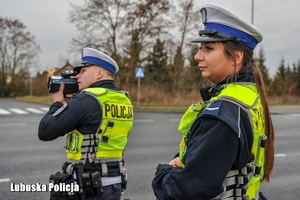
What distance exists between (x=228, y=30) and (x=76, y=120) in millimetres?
1356

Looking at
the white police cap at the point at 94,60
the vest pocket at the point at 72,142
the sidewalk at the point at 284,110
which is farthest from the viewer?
the sidewalk at the point at 284,110

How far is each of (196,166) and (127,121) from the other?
147cm

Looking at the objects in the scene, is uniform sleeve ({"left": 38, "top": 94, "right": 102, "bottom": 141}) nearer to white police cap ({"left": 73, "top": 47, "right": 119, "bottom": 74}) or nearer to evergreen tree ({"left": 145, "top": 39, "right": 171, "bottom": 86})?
white police cap ({"left": 73, "top": 47, "right": 119, "bottom": 74})

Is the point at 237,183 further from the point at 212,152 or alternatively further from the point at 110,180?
the point at 110,180

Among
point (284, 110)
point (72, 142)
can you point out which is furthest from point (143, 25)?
point (72, 142)

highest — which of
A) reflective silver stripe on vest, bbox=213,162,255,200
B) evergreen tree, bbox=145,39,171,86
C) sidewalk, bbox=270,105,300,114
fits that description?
evergreen tree, bbox=145,39,171,86

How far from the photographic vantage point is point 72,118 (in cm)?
238

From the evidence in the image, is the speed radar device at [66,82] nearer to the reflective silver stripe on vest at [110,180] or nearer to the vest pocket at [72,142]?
the vest pocket at [72,142]

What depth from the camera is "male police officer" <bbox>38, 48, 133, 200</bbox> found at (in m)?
2.40

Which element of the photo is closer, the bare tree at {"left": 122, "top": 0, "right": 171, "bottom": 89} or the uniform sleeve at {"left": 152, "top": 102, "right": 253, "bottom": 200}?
the uniform sleeve at {"left": 152, "top": 102, "right": 253, "bottom": 200}

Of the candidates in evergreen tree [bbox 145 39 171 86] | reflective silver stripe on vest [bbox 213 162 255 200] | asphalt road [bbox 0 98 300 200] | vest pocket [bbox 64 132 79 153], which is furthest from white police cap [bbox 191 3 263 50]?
evergreen tree [bbox 145 39 171 86]

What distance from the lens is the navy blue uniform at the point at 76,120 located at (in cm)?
237

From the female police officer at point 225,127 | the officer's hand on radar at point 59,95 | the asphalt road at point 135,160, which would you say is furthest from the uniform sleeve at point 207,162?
the asphalt road at point 135,160

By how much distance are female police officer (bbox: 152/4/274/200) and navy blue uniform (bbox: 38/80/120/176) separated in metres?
1.01
